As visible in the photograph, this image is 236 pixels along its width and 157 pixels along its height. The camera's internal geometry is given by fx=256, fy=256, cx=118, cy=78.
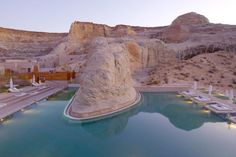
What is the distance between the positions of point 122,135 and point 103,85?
A: 155 inches

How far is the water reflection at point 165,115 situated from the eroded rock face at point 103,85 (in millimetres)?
879

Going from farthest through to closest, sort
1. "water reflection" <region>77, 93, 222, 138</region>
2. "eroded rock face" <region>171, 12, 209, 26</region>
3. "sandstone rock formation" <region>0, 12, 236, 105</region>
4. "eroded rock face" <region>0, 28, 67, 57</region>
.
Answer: "eroded rock face" <region>171, 12, 209, 26</region>, "eroded rock face" <region>0, 28, 67, 57</region>, "sandstone rock formation" <region>0, 12, 236, 105</region>, "water reflection" <region>77, 93, 222, 138</region>

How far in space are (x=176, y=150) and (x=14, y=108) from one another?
8.92 meters

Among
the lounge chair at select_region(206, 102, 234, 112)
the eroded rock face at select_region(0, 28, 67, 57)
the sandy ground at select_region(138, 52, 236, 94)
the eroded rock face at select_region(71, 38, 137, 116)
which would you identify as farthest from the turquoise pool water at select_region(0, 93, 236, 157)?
the eroded rock face at select_region(0, 28, 67, 57)

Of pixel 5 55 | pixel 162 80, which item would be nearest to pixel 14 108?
pixel 162 80

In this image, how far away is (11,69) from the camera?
102ft

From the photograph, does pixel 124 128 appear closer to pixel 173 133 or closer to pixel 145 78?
pixel 173 133

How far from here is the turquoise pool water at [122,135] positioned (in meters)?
7.92

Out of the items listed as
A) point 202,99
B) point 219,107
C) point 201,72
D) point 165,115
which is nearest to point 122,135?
point 165,115

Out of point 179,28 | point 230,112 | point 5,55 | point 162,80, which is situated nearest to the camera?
point 230,112

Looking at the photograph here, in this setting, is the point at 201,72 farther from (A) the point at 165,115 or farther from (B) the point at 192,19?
(B) the point at 192,19

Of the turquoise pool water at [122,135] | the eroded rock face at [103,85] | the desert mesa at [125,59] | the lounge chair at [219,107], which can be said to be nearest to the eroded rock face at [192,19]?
the desert mesa at [125,59]

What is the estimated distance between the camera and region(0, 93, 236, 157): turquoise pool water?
7918mm

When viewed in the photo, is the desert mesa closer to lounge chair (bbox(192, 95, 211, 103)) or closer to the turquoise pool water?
the turquoise pool water
